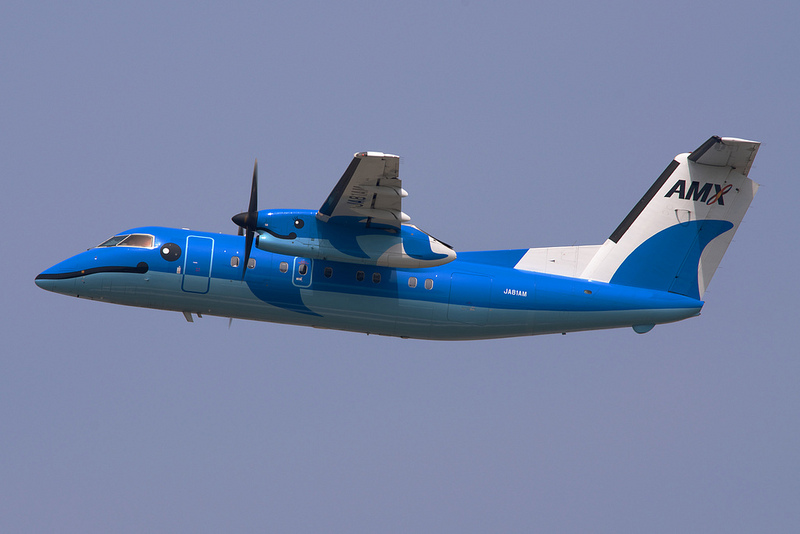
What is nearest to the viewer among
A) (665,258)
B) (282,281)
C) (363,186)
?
(363,186)

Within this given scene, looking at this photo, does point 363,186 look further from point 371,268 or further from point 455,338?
point 455,338

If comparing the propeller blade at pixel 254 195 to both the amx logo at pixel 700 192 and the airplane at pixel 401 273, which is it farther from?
the amx logo at pixel 700 192

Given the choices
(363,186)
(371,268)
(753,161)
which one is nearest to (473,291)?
(371,268)

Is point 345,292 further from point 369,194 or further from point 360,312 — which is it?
point 369,194

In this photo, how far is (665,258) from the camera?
22.8 m

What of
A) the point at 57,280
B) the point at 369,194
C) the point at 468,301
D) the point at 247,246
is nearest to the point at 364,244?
the point at 369,194

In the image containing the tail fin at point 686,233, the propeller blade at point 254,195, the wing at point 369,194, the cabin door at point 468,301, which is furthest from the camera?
the tail fin at point 686,233

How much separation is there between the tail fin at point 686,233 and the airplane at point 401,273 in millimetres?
31

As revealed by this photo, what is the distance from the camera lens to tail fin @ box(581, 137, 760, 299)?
22.5m

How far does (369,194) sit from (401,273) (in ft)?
8.78

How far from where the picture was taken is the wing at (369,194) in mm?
18688

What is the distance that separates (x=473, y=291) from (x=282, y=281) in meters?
4.69

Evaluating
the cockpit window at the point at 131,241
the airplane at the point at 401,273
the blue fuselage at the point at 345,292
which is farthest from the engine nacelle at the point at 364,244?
the cockpit window at the point at 131,241

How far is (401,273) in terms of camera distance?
70.2 feet
